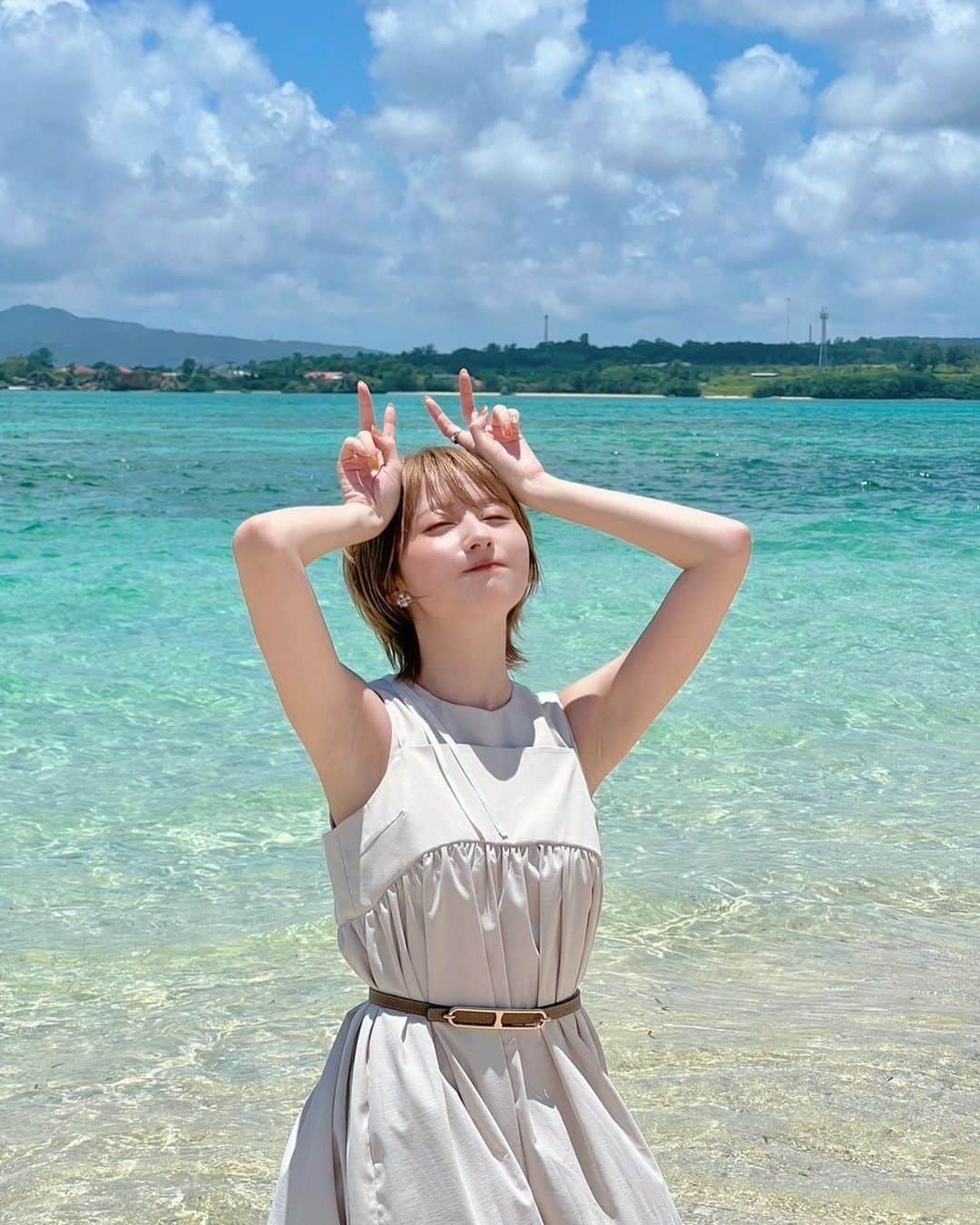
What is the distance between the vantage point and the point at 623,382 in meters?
110

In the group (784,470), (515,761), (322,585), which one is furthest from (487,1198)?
(784,470)

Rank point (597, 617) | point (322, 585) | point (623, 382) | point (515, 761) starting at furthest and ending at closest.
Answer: point (623, 382) → point (322, 585) → point (597, 617) → point (515, 761)

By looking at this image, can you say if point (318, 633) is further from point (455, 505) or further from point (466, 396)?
point (466, 396)

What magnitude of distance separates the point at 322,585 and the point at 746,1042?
9.94m

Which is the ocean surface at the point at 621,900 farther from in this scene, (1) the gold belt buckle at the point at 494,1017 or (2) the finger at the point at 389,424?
(2) the finger at the point at 389,424

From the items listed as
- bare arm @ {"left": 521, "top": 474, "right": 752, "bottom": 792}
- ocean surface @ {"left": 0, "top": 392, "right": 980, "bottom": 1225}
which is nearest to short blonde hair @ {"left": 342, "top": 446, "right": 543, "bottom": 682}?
bare arm @ {"left": 521, "top": 474, "right": 752, "bottom": 792}

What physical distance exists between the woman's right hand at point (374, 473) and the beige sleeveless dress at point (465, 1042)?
1.20ft

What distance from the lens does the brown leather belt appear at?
203 centimetres

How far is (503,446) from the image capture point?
7.73 ft

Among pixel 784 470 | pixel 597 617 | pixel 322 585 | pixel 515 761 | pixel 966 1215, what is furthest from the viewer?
pixel 784 470

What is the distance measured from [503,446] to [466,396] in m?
0.20

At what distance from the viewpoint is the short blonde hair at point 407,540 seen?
227cm

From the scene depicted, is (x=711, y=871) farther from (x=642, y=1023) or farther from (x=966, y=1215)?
(x=966, y=1215)

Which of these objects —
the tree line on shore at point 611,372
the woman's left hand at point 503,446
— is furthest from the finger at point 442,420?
the tree line on shore at point 611,372
